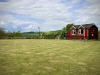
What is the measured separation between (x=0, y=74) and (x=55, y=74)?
2.66 meters

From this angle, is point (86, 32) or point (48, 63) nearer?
point (48, 63)

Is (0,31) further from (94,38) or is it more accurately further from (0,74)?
(0,74)

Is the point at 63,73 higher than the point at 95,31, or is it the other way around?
the point at 95,31

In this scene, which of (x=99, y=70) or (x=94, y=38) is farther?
(x=94, y=38)

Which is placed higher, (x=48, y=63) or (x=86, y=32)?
(x=86, y=32)

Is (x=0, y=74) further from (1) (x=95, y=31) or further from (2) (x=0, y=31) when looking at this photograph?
(2) (x=0, y=31)

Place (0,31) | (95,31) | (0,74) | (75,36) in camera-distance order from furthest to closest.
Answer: (0,31) < (75,36) < (95,31) < (0,74)

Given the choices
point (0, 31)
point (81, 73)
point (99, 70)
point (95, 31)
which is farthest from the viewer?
point (0, 31)

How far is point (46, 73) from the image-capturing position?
6.36m

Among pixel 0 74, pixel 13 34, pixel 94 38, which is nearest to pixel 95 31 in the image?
pixel 94 38

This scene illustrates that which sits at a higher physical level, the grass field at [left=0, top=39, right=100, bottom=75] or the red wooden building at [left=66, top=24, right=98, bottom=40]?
the red wooden building at [left=66, top=24, right=98, bottom=40]

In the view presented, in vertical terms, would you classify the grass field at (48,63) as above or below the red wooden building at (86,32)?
below

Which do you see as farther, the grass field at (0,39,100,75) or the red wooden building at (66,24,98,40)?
the red wooden building at (66,24,98,40)

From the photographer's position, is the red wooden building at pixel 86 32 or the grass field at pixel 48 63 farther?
the red wooden building at pixel 86 32
